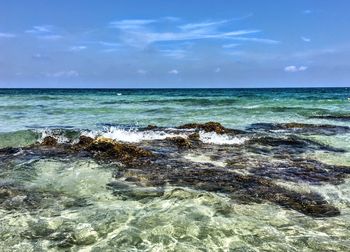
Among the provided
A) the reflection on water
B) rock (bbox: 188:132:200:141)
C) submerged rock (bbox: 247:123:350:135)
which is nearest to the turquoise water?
submerged rock (bbox: 247:123:350:135)

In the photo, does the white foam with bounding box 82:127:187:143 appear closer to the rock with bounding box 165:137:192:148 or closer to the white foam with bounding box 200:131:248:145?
the white foam with bounding box 200:131:248:145

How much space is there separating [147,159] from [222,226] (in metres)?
4.65

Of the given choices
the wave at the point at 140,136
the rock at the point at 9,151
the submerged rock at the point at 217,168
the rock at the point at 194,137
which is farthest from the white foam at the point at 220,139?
the rock at the point at 9,151

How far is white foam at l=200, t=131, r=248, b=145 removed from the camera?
544 inches

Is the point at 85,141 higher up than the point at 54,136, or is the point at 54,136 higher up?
the point at 85,141

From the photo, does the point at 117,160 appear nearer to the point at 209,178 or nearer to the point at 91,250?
the point at 209,178

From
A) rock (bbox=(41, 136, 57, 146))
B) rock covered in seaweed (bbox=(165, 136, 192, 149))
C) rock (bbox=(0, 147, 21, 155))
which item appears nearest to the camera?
rock (bbox=(0, 147, 21, 155))

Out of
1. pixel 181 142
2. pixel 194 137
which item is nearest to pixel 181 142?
pixel 181 142

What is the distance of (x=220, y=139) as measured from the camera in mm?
14422

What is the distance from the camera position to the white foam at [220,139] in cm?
1383

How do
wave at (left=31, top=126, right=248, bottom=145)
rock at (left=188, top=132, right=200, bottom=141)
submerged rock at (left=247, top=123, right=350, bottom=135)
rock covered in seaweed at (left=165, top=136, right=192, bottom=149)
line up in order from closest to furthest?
rock covered in seaweed at (left=165, top=136, right=192, bottom=149) → wave at (left=31, top=126, right=248, bottom=145) → rock at (left=188, top=132, right=200, bottom=141) → submerged rock at (left=247, top=123, right=350, bottom=135)

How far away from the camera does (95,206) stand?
690 cm

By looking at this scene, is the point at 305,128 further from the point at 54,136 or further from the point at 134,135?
the point at 54,136

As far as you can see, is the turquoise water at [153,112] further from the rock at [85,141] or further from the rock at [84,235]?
the rock at [84,235]
